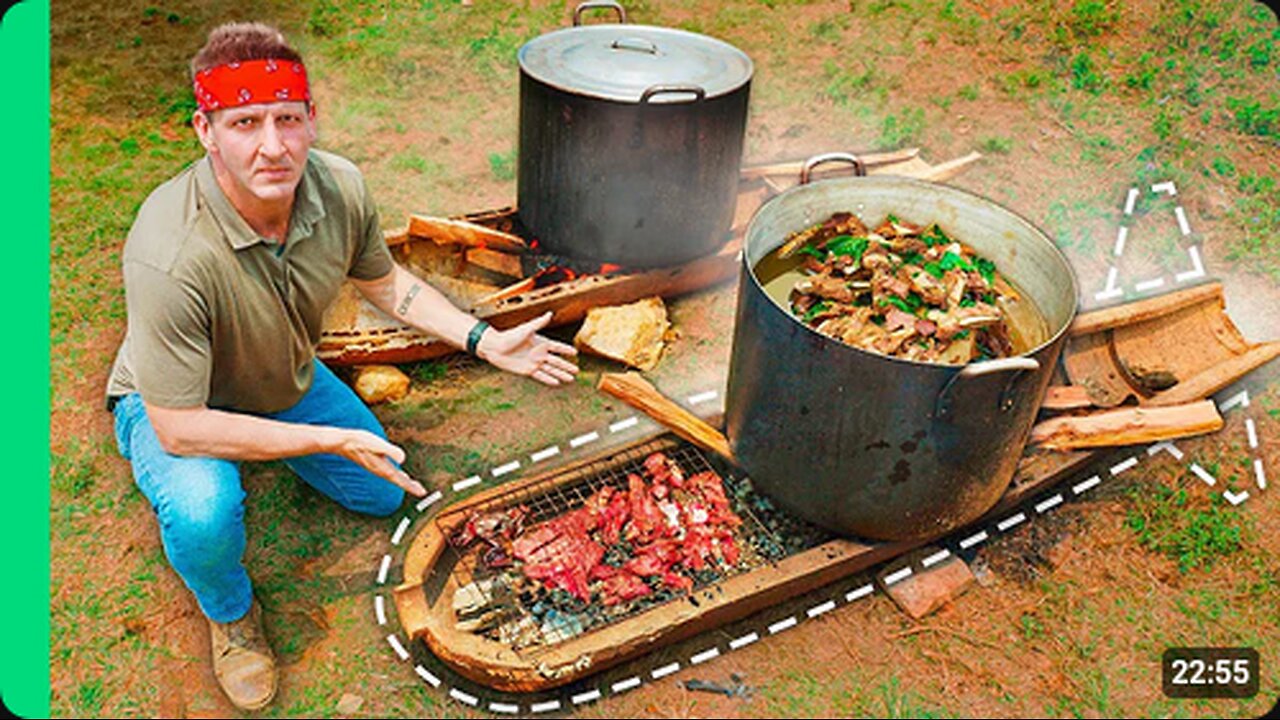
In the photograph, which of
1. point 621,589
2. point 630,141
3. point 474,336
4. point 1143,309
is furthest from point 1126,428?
point 474,336

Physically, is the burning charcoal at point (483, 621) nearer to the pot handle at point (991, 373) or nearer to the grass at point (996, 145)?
the pot handle at point (991, 373)

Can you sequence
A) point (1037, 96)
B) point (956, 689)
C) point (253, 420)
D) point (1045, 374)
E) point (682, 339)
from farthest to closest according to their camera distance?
point (1037, 96) → point (682, 339) → point (956, 689) → point (1045, 374) → point (253, 420)

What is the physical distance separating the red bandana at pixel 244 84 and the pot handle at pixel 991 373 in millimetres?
2432

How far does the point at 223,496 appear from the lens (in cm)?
332

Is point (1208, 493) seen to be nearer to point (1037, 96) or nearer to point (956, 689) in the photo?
point (956, 689)

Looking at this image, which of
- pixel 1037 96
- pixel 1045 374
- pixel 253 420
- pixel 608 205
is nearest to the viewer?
pixel 253 420

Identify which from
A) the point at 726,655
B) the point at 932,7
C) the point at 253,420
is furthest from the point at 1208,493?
the point at 932,7

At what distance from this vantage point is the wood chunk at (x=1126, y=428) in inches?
165

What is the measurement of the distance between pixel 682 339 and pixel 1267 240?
4219 mm

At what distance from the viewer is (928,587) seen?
4.04 meters

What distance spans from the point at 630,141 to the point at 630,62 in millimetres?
505

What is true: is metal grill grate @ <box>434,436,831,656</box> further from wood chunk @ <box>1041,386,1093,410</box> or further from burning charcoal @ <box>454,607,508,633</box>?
wood chunk @ <box>1041,386,1093,410</box>

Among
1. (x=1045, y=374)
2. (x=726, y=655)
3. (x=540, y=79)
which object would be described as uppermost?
(x=540, y=79)

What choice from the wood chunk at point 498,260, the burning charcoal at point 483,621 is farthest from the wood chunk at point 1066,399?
the wood chunk at point 498,260
